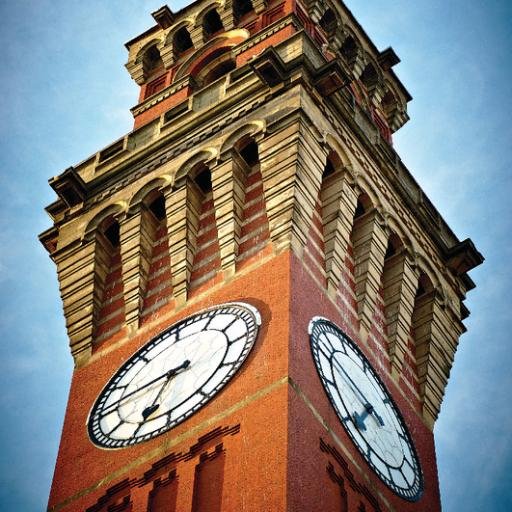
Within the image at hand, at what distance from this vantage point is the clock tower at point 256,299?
22.6m

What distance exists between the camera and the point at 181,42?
35.5m

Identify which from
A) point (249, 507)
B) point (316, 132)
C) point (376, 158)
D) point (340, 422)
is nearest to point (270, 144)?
point (316, 132)

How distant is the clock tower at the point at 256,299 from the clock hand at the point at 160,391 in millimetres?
35

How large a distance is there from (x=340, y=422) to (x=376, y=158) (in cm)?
797

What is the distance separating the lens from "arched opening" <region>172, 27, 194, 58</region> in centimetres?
3528

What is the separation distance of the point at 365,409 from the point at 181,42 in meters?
13.4

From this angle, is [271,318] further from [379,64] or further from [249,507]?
[379,64]

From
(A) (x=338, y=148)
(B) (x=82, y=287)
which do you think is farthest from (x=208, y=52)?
(B) (x=82, y=287)

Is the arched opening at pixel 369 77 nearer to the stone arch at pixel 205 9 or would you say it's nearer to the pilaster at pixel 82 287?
the stone arch at pixel 205 9

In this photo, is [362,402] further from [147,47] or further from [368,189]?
[147,47]

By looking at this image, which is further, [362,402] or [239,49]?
[239,49]

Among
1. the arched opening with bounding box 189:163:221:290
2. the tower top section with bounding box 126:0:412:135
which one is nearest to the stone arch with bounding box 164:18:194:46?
the tower top section with bounding box 126:0:412:135

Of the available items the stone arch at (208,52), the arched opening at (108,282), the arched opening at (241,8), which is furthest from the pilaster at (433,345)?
the arched opening at (241,8)

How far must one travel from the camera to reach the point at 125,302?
27.1 m
